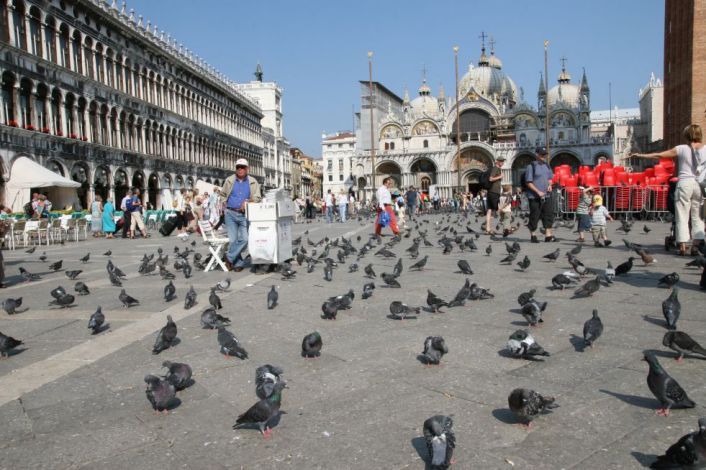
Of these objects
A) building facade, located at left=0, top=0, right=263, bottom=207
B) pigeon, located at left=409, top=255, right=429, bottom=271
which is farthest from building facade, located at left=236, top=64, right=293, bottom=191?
pigeon, located at left=409, top=255, right=429, bottom=271

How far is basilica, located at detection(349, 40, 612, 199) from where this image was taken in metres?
69.6

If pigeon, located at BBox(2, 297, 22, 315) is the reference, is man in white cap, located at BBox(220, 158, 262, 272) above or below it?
above

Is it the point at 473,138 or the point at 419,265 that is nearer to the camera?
the point at 419,265

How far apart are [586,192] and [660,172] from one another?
9.93m

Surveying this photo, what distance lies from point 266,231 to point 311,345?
483 centimetres

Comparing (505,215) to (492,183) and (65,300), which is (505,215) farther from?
(65,300)

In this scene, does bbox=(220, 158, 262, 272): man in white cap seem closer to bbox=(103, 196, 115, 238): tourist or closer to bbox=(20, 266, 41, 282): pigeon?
bbox=(20, 266, 41, 282): pigeon

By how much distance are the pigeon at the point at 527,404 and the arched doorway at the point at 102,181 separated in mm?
31381

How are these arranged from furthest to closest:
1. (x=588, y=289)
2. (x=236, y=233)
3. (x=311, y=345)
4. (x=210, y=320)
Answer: (x=236, y=233) → (x=588, y=289) → (x=210, y=320) → (x=311, y=345)

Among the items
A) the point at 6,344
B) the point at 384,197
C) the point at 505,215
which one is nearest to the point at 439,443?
the point at 6,344

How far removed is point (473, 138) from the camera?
245 ft

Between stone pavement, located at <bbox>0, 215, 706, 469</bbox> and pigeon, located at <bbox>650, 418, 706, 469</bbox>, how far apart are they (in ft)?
0.66

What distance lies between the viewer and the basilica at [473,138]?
6962cm

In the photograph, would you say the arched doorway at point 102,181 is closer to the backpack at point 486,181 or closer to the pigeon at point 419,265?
the backpack at point 486,181
